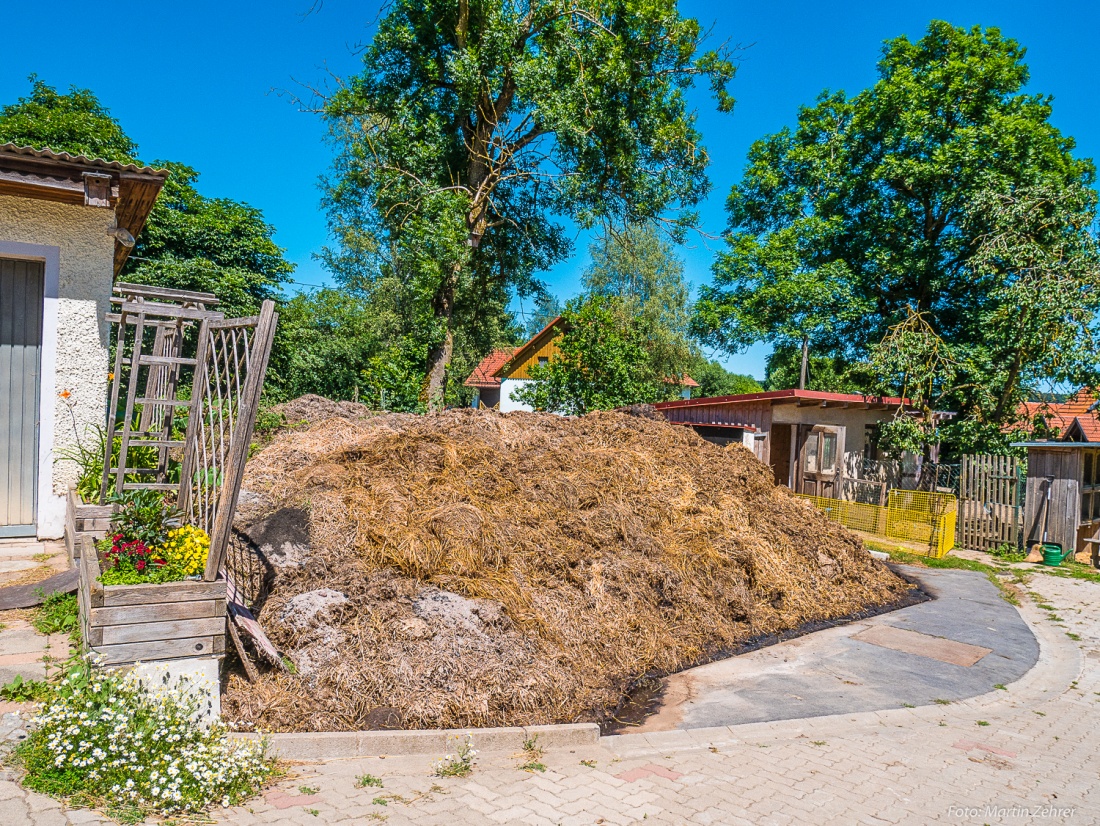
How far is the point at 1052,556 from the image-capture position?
1144 centimetres

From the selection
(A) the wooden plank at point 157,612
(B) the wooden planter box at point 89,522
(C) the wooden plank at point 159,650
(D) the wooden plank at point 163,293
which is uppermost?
(D) the wooden plank at point 163,293

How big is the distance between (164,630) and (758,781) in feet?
11.0

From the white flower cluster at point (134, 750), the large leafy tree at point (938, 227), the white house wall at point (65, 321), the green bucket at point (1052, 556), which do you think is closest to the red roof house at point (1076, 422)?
the large leafy tree at point (938, 227)

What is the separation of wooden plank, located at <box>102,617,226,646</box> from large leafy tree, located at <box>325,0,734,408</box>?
11.8 m

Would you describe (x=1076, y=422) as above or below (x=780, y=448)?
above

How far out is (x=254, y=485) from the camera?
6.71m

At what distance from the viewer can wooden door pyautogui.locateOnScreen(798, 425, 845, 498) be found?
1352 centimetres

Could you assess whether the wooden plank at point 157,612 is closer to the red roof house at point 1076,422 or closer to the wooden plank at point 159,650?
the wooden plank at point 159,650

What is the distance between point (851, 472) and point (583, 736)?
41.1 ft

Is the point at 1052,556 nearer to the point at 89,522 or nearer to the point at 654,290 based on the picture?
the point at 89,522

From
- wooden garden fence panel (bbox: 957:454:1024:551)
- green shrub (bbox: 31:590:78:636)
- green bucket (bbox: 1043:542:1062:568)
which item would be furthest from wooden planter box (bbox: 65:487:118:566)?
green bucket (bbox: 1043:542:1062:568)

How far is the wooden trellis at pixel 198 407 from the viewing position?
3.50m

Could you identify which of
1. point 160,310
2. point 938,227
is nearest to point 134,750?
point 160,310

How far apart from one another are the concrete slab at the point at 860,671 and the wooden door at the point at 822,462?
525cm
